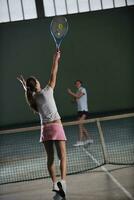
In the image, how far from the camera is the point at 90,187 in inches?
268

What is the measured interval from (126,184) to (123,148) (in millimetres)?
3818

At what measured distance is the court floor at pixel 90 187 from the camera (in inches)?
245

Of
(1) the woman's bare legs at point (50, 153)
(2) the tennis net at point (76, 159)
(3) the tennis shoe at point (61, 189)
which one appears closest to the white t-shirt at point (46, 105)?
(1) the woman's bare legs at point (50, 153)

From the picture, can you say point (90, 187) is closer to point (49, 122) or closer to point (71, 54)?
point (49, 122)

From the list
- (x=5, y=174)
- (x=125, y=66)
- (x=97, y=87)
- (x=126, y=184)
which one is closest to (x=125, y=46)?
(x=125, y=66)

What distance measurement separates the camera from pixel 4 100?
23969 mm

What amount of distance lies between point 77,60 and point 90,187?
1801 cm

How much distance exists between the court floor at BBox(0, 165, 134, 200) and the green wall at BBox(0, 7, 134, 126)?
1599 centimetres

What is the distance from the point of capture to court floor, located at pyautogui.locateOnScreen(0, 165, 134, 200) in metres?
6.23

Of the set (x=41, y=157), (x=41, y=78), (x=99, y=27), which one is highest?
(x=99, y=27)

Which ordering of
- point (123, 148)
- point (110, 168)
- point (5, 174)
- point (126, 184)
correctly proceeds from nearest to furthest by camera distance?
point (126, 184)
point (110, 168)
point (5, 174)
point (123, 148)

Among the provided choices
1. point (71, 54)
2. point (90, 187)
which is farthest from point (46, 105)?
point (71, 54)

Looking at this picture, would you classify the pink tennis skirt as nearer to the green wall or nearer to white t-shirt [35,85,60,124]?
white t-shirt [35,85,60,124]

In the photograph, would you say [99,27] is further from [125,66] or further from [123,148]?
[123,148]
